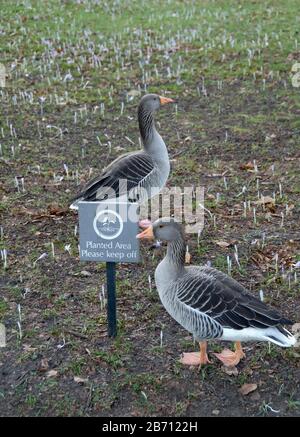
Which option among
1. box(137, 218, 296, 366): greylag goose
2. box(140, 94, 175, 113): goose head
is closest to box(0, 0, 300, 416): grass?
box(137, 218, 296, 366): greylag goose

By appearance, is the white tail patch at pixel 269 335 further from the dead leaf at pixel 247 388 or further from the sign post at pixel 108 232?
the sign post at pixel 108 232

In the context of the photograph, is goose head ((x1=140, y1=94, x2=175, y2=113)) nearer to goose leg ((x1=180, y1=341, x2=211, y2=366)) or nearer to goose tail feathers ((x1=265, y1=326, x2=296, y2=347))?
goose leg ((x1=180, y1=341, x2=211, y2=366))

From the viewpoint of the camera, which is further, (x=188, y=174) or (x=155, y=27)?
(x=155, y=27)

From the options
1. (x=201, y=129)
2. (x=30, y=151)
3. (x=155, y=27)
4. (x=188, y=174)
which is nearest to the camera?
(x=188, y=174)

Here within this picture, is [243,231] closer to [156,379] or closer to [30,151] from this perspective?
[156,379]

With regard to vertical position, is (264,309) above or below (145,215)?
above

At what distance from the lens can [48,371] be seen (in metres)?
4.31

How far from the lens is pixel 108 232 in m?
4.29

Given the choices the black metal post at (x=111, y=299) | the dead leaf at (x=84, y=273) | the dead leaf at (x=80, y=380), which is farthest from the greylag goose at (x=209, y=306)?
the dead leaf at (x=84, y=273)

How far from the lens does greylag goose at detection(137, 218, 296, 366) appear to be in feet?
13.0

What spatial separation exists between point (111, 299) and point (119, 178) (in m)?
1.61

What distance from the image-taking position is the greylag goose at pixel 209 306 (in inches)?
156

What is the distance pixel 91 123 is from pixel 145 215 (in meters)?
2.74

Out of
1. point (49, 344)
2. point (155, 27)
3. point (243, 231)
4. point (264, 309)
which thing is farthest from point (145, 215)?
point (155, 27)
